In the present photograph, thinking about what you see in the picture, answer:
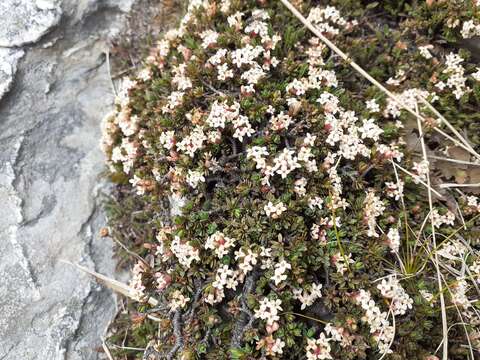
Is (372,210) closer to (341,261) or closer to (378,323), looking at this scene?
(341,261)

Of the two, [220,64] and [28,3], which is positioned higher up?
[28,3]

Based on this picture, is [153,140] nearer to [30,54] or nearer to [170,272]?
[170,272]

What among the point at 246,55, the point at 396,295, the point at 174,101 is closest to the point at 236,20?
the point at 246,55

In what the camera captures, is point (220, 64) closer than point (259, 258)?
No

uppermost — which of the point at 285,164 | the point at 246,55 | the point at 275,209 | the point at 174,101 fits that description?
the point at 246,55

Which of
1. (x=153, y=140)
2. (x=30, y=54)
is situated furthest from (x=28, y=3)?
(x=153, y=140)

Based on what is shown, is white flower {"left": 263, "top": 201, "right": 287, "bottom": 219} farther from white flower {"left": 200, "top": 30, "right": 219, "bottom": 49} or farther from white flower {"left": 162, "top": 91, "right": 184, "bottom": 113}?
white flower {"left": 200, "top": 30, "right": 219, "bottom": 49}

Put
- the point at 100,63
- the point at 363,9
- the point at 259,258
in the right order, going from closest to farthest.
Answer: the point at 259,258
the point at 363,9
the point at 100,63

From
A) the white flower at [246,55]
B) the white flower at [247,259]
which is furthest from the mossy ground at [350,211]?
the white flower at [246,55]
